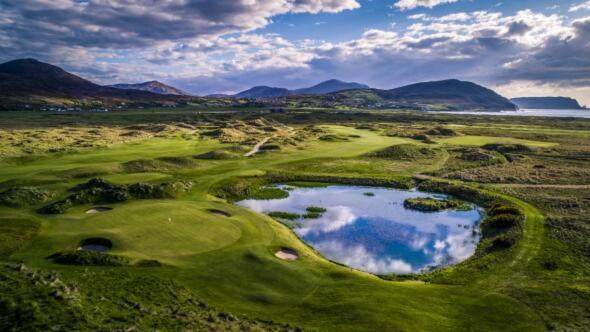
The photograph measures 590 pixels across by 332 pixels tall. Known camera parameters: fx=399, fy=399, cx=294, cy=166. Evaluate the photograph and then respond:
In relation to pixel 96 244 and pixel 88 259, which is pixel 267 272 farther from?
pixel 96 244

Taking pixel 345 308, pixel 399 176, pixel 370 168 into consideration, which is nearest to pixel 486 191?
pixel 399 176

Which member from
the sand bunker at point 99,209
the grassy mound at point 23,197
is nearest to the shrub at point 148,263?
the sand bunker at point 99,209

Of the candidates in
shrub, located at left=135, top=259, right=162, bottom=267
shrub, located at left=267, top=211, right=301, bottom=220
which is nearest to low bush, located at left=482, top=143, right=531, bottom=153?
shrub, located at left=267, top=211, right=301, bottom=220

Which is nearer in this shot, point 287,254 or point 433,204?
point 287,254

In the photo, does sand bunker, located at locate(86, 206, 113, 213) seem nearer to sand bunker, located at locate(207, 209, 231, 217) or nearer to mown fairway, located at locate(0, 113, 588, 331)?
mown fairway, located at locate(0, 113, 588, 331)

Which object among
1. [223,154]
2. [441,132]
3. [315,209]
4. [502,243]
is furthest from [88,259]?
[441,132]

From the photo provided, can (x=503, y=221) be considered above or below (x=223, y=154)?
below

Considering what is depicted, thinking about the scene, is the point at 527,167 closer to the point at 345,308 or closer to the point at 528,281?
the point at 528,281
